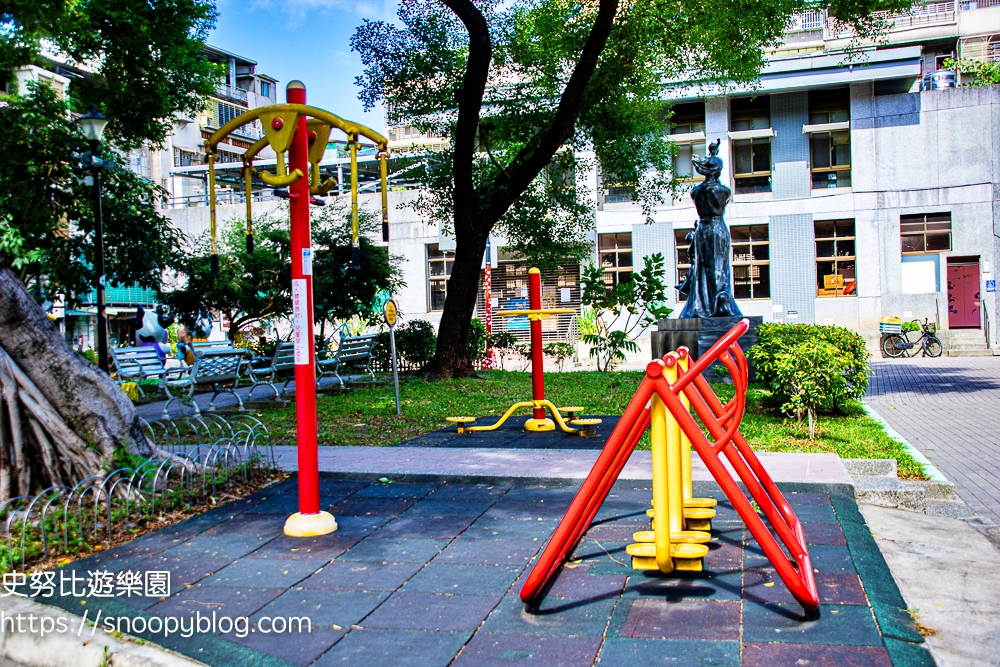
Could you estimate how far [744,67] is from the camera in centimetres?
1566

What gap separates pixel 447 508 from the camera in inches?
242

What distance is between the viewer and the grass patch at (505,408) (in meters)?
8.52

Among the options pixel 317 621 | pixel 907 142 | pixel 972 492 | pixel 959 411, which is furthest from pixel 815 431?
pixel 907 142

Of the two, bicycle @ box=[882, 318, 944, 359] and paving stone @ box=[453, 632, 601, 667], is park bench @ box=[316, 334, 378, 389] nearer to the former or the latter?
paving stone @ box=[453, 632, 601, 667]

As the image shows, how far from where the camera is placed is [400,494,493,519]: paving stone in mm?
5965

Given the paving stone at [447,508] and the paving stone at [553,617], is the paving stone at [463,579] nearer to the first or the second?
the paving stone at [553,617]

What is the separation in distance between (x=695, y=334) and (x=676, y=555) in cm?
1120

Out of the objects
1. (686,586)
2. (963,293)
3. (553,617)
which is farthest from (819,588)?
(963,293)

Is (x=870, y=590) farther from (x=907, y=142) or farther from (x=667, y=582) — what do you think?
(x=907, y=142)

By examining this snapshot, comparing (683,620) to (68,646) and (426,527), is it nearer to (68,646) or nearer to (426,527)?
(426,527)

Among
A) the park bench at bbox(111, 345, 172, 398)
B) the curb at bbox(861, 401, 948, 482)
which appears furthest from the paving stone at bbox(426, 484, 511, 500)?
the park bench at bbox(111, 345, 172, 398)

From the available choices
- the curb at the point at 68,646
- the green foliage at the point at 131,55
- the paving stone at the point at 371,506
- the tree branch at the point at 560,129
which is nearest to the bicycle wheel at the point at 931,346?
the tree branch at the point at 560,129

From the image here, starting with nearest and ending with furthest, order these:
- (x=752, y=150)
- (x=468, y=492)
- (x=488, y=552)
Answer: (x=488, y=552) → (x=468, y=492) → (x=752, y=150)

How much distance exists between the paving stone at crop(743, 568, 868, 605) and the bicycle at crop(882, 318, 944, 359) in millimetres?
23277
